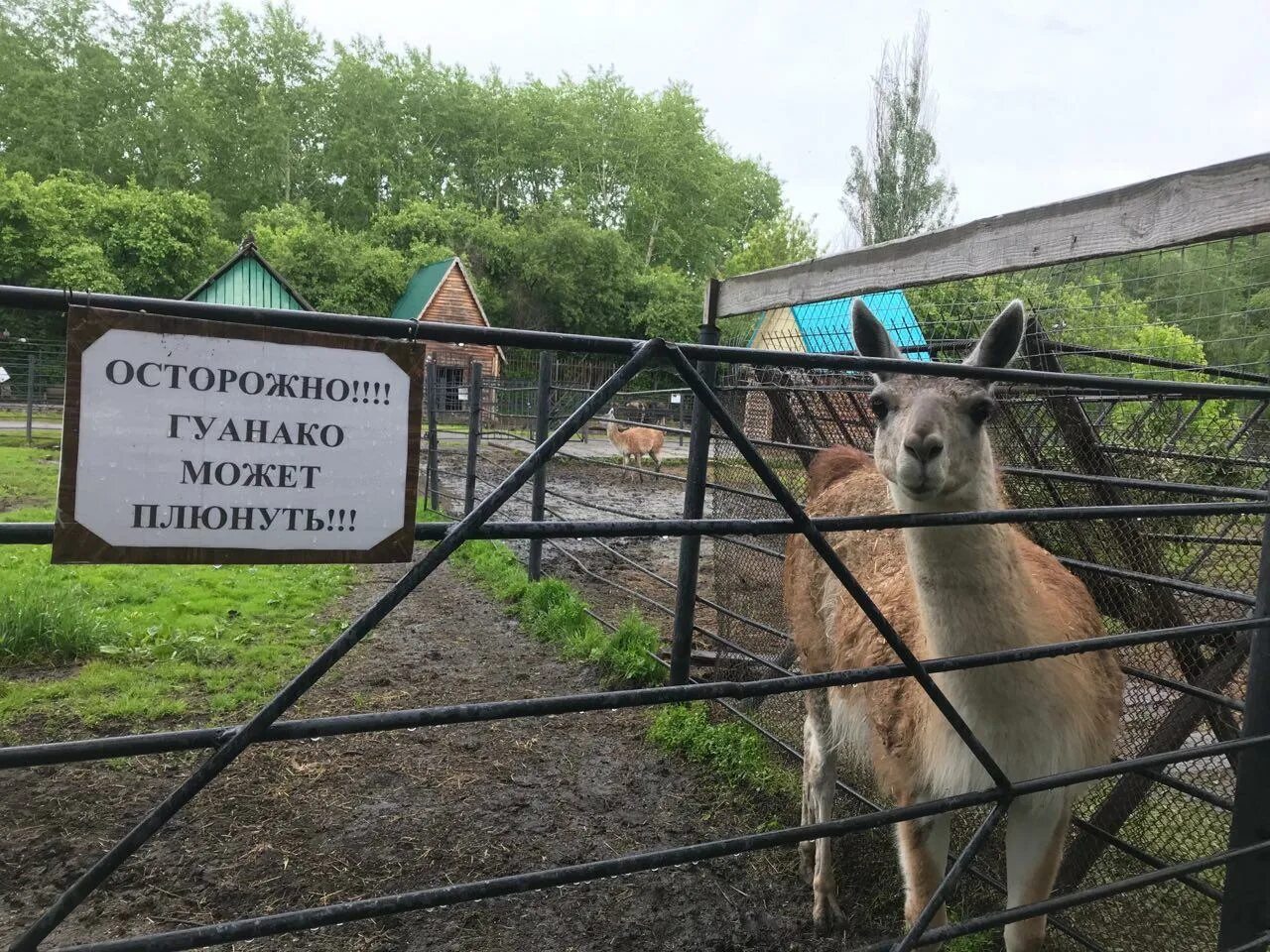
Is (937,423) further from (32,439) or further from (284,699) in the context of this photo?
(32,439)

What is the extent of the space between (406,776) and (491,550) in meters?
4.40

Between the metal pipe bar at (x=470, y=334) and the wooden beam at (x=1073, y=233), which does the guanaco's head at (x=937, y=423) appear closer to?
the metal pipe bar at (x=470, y=334)

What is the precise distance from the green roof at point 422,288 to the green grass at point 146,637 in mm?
22298

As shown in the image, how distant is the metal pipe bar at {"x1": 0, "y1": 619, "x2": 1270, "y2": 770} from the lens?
112 centimetres

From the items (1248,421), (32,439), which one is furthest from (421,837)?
(32,439)

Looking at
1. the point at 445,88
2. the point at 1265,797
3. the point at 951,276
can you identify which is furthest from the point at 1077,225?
the point at 445,88

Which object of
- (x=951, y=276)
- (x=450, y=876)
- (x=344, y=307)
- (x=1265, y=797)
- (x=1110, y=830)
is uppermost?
(x=344, y=307)

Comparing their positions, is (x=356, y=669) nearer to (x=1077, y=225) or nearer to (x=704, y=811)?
(x=704, y=811)

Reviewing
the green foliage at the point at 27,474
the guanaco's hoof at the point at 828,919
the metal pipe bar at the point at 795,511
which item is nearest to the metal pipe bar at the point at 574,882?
the metal pipe bar at the point at 795,511

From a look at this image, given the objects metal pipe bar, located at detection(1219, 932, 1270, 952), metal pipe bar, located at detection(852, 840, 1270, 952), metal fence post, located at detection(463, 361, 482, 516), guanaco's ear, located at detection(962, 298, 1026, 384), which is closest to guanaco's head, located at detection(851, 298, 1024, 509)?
guanaco's ear, located at detection(962, 298, 1026, 384)

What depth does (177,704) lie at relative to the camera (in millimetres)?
4242

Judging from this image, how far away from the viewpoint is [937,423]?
189cm

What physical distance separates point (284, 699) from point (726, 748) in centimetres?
334

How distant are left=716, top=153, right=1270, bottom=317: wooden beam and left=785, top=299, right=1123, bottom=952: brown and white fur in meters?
0.54
